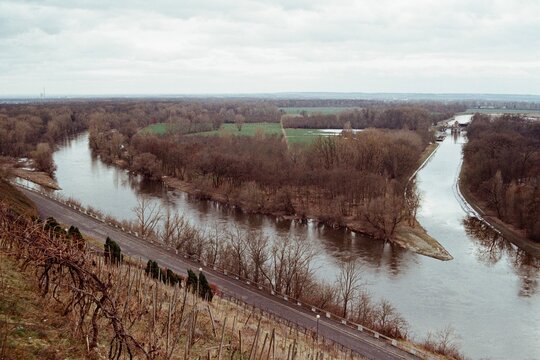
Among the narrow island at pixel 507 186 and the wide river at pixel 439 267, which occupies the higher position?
the narrow island at pixel 507 186

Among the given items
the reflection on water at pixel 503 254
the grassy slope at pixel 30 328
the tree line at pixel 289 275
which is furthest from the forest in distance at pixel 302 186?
the grassy slope at pixel 30 328

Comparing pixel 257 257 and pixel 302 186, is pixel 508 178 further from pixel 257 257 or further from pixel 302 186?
pixel 257 257

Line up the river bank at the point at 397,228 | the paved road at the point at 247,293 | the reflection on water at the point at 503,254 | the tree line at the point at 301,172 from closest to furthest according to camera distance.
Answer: the paved road at the point at 247,293, the reflection on water at the point at 503,254, the river bank at the point at 397,228, the tree line at the point at 301,172

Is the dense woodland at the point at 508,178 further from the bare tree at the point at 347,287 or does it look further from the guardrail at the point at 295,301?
the guardrail at the point at 295,301

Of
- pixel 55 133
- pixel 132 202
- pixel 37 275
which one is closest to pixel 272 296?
pixel 37 275

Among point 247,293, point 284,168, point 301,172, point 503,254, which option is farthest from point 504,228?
point 247,293

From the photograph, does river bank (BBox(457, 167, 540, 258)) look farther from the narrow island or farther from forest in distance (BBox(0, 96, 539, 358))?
forest in distance (BBox(0, 96, 539, 358))
